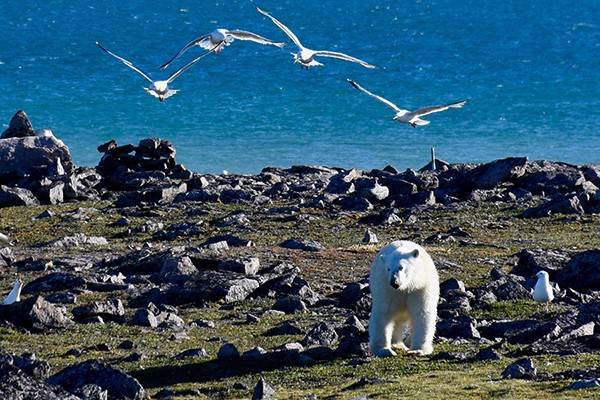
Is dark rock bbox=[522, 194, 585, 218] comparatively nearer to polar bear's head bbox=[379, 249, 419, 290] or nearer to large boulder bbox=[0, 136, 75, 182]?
large boulder bbox=[0, 136, 75, 182]

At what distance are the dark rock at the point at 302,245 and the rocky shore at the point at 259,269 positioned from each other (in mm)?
109

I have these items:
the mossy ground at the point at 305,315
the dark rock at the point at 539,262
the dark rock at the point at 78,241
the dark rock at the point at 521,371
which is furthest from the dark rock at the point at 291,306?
the dark rock at the point at 78,241

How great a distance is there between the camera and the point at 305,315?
1888cm

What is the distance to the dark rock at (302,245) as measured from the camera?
1025 inches

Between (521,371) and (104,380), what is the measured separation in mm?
3992

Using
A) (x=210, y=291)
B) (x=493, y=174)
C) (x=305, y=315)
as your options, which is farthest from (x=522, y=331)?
(x=493, y=174)

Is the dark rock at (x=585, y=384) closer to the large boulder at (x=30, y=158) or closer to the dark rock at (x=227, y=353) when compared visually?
the dark rock at (x=227, y=353)

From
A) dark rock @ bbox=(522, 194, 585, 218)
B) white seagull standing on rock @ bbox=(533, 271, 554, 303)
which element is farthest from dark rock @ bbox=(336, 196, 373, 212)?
white seagull standing on rock @ bbox=(533, 271, 554, 303)

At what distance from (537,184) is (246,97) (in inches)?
2123

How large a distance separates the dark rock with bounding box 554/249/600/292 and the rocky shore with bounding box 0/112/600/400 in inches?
1.2

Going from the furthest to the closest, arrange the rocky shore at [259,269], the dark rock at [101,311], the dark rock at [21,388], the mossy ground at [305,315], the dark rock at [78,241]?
1. the dark rock at [78,241]
2. the dark rock at [101,311]
3. the rocky shore at [259,269]
4. the mossy ground at [305,315]
5. the dark rock at [21,388]

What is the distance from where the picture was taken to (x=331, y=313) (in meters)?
18.9

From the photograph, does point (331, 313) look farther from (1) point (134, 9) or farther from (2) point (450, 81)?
(1) point (134, 9)

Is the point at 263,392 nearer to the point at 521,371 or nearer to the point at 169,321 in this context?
the point at 521,371
